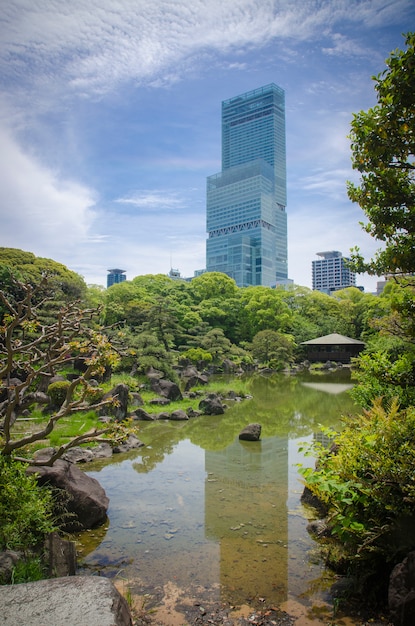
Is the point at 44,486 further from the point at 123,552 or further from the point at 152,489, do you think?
the point at 152,489

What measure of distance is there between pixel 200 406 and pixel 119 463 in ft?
19.1

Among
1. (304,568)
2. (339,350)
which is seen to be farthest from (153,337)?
(339,350)

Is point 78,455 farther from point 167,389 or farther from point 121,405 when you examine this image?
point 167,389

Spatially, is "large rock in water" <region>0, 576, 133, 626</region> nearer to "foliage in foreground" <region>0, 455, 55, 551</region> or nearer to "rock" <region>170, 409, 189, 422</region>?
"foliage in foreground" <region>0, 455, 55, 551</region>

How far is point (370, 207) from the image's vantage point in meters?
5.15

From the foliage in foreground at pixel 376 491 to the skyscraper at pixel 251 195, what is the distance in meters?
95.0

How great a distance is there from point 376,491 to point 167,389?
12.2m

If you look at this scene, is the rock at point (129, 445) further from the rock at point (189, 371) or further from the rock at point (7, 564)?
the rock at point (189, 371)

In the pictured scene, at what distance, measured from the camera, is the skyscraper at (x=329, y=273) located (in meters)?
134

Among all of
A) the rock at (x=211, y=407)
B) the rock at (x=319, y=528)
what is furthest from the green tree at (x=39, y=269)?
the rock at (x=319, y=528)

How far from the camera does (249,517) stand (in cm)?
605

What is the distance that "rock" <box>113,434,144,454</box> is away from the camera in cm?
945

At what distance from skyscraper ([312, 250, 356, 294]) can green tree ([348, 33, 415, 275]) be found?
132348 millimetres

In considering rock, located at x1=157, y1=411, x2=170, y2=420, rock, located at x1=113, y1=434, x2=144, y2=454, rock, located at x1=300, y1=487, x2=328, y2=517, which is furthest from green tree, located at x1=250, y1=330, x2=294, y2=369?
rock, located at x1=300, y1=487, x2=328, y2=517
